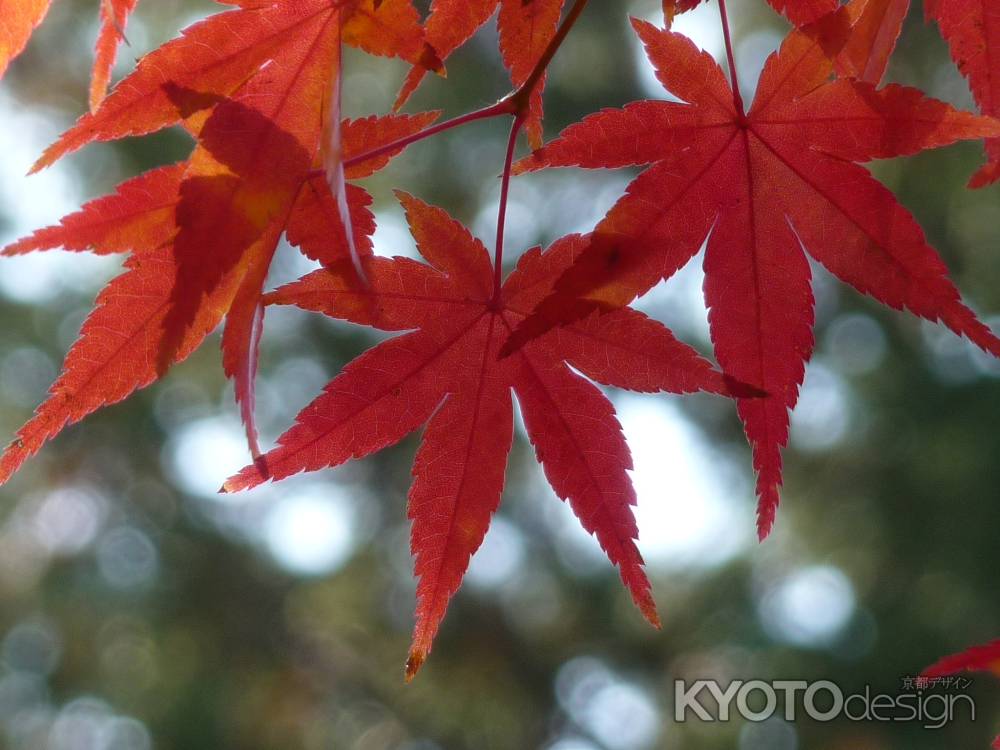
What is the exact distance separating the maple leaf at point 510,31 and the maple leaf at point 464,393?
0.33 ft

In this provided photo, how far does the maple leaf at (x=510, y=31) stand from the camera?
1.99 ft

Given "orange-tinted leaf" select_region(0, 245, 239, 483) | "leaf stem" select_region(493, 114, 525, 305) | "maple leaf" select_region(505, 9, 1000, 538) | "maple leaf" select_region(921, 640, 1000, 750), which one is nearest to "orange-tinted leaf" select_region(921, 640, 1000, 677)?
"maple leaf" select_region(921, 640, 1000, 750)

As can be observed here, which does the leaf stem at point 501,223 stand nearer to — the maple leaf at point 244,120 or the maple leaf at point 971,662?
the maple leaf at point 244,120

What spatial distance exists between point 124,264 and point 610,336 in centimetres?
31

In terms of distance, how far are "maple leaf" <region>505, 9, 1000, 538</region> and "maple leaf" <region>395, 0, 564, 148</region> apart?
0.26 ft

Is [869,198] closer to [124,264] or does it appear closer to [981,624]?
[124,264]

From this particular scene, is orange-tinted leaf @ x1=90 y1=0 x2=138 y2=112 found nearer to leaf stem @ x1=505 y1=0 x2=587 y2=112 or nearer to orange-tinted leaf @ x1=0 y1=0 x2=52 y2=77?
orange-tinted leaf @ x1=0 y1=0 x2=52 y2=77

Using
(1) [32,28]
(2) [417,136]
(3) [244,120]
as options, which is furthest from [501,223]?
(1) [32,28]

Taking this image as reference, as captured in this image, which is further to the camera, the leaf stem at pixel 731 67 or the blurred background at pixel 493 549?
the blurred background at pixel 493 549

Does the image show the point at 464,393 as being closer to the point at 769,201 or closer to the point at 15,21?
the point at 769,201

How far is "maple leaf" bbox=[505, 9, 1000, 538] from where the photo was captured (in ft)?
1.79

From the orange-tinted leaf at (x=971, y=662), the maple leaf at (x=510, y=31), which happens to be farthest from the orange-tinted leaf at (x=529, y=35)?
the orange-tinted leaf at (x=971, y=662)

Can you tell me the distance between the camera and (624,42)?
4500mm

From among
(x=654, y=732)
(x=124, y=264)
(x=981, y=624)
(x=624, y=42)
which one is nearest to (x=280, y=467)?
(x=124, y=264)
